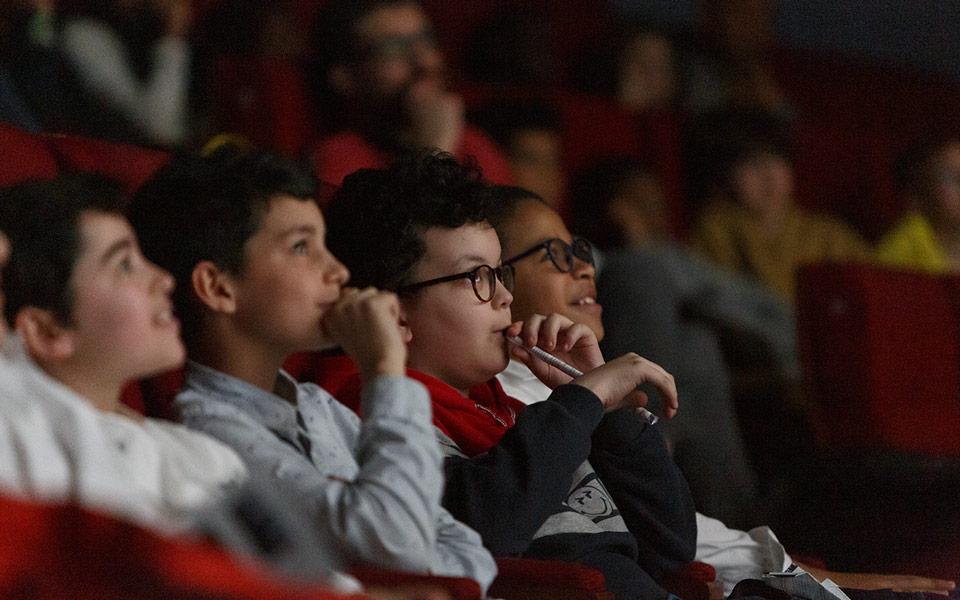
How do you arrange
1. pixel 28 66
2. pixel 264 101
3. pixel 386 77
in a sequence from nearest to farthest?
pixel 28 66, pixel 386 77, pixel 264 101

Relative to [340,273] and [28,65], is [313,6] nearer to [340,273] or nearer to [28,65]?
[28,65]

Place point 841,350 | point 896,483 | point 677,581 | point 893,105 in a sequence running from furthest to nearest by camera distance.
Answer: point 893,105
point 841,350
point 896,483
point 677,581

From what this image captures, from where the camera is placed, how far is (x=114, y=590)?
1.27 ft

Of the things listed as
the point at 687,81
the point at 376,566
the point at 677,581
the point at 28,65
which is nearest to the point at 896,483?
the point at 677,581

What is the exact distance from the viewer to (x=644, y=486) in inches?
25.8

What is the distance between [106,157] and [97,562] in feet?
1.20

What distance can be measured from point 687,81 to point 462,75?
1.65 ft

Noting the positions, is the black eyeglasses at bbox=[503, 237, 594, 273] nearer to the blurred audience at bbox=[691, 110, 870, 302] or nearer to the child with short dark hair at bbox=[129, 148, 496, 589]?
the child with short dark hair at bbox=[129, 148, 496, 589]

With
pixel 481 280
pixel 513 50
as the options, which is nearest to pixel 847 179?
pixel 513 50

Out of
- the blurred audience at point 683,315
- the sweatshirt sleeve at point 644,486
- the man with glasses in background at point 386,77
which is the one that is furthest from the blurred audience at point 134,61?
the sweatshirt sleeve at point 644,486

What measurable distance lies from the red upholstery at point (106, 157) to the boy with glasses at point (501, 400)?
13 centimetres

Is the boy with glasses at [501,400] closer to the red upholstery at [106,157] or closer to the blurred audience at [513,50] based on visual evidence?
the red upholstery at [106,157]

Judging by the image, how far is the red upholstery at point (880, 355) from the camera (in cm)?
124

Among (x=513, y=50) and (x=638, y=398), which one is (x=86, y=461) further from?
(x=513, y=50)
